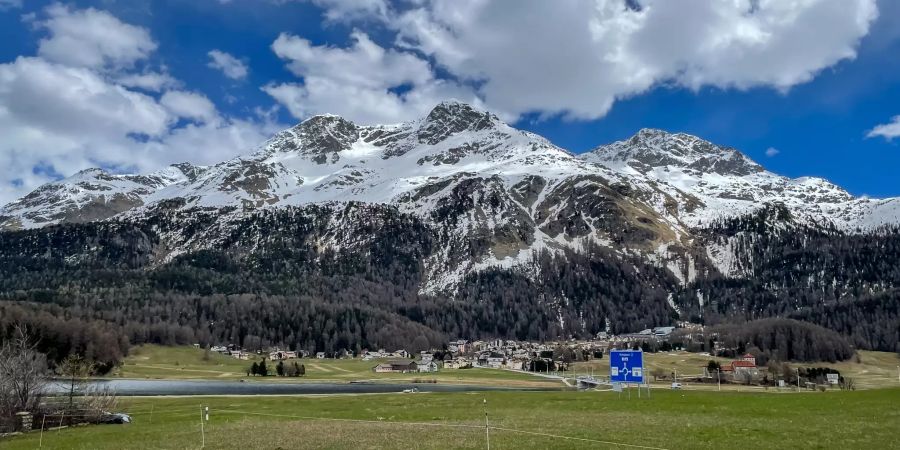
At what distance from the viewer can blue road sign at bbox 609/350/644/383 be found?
71688mm

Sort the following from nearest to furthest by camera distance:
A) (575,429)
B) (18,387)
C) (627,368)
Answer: (575,429) < (18,387) < (627,368)

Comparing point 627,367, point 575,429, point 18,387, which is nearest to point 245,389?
point 18,387

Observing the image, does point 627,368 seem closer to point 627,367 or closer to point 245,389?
point 627,367

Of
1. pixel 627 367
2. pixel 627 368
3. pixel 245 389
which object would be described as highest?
pixel 627 367

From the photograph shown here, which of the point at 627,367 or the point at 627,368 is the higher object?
the point at 627,367

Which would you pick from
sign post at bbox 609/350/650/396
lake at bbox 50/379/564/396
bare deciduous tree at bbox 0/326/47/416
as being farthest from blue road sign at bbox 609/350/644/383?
lake at bbox 50/379/564/396

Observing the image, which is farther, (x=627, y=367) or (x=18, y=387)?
(x=627, y=367)

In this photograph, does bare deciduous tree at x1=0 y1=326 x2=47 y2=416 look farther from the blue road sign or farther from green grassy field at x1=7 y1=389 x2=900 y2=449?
the blue road sign

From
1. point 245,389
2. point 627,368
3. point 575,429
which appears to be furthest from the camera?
point 245,389

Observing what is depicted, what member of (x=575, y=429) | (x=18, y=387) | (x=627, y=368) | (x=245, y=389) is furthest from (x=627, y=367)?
(x=245, y=389)

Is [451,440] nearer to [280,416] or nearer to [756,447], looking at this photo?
[756,447]

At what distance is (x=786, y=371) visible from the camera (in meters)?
187

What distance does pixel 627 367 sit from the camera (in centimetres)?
7281

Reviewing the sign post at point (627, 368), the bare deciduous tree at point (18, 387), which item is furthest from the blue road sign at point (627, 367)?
the bare deciduous tree at point (18, 387)
